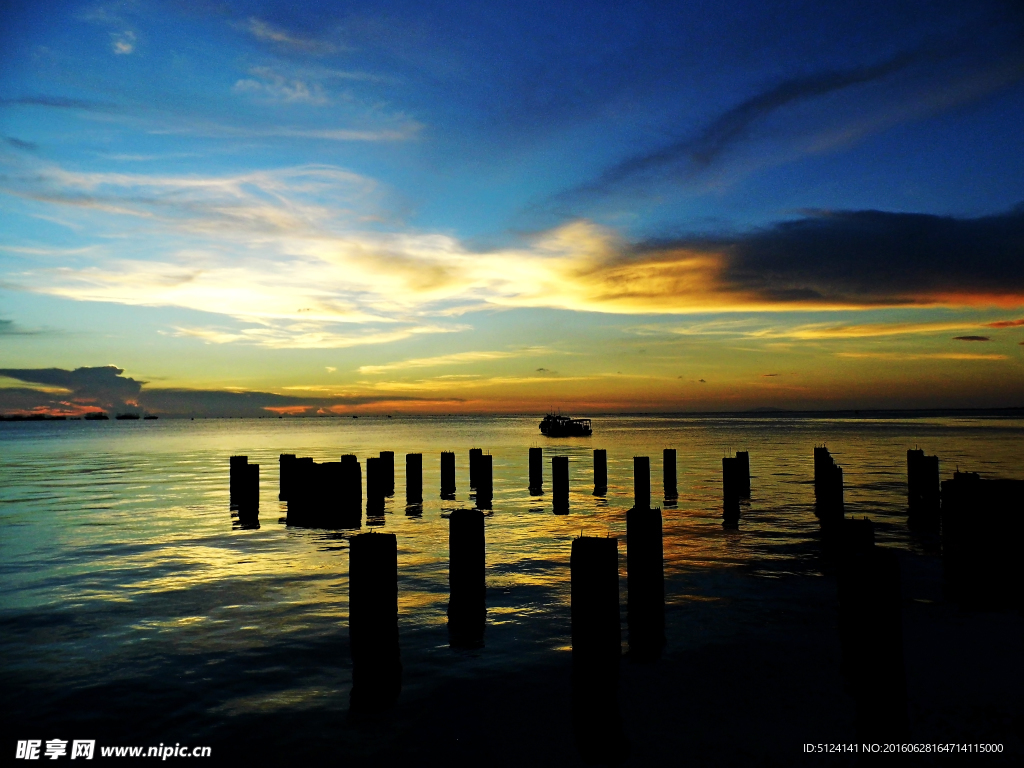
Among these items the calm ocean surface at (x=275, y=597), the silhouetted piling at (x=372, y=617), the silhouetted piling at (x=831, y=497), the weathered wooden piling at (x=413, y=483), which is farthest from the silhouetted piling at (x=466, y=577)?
the weathered wooden piling at (x=413, y=483)

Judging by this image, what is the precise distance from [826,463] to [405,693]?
14076 millimetres

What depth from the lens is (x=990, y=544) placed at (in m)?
10.5

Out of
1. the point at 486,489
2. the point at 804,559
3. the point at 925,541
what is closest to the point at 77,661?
the point at 804,559

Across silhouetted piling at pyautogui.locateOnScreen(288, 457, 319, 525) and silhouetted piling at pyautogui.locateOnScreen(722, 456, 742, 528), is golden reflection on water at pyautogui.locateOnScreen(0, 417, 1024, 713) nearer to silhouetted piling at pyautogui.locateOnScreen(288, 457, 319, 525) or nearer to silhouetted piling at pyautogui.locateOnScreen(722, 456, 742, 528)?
silhouetted piling at pyautogui.locateOnScreen(722, 456, 742, 528)

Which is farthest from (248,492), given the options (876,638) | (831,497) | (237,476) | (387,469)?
(876,638)

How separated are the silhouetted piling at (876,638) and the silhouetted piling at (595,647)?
231cm

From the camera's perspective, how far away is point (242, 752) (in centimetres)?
635

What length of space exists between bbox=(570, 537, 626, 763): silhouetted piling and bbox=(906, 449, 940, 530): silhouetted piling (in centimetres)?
1336

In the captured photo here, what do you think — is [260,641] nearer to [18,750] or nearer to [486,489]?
[18,750]

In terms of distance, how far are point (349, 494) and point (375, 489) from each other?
2.34m

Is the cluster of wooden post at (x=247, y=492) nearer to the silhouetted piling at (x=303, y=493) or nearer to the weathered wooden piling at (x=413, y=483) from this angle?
the silhouetted piling at (x=303, y=493)

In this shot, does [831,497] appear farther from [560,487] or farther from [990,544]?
[560,487]

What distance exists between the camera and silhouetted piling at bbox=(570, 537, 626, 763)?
6641mm

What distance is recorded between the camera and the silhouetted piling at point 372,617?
6.96 meters
